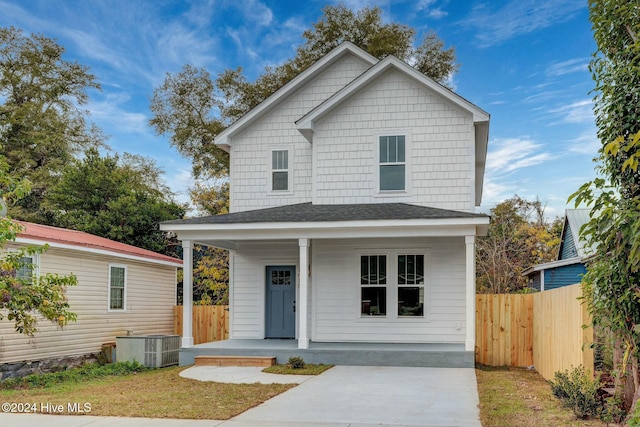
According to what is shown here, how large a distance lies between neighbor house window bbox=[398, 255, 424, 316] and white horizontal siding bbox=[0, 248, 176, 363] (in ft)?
26.0

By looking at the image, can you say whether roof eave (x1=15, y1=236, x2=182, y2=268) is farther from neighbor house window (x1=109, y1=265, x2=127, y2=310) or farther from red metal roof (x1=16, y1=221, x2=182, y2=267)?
neighbor house window (x1=109, y1=265, x2=127, y2=310)

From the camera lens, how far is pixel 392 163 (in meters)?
14.9

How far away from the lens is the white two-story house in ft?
46.8

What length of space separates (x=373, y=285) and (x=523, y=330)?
12.6 ft

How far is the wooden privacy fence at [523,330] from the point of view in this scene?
1024 centimetres

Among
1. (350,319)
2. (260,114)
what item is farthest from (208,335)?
(260,114)

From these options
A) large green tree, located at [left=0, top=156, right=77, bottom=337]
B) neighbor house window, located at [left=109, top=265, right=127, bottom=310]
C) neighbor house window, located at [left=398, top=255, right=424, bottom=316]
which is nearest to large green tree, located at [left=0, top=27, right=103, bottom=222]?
neighbor house window, located at [left=109, top=265, right=127, bottom=310]

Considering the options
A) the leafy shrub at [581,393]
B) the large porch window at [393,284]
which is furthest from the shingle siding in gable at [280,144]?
the leafy shrub at [581,393]

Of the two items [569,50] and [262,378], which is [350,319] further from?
[569,50]

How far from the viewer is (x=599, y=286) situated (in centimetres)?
679

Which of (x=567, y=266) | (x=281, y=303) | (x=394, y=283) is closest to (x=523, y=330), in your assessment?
(x=394, y=283)

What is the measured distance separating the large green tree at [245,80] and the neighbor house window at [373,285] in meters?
13.6

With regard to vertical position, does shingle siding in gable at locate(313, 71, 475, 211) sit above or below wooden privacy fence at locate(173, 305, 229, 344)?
above

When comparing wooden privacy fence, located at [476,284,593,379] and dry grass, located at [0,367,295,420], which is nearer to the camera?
dry grass, located at [0,367,295,420]
